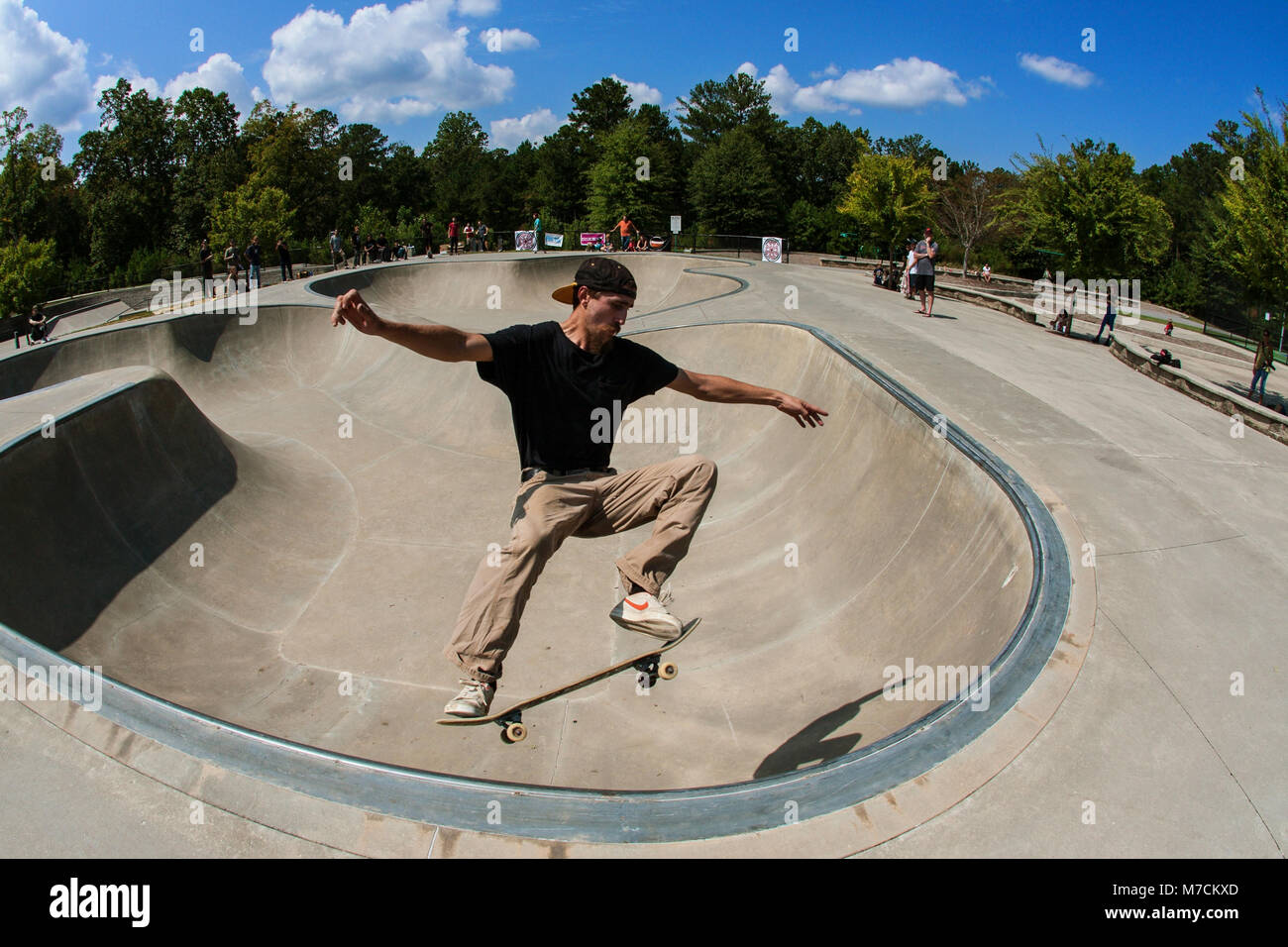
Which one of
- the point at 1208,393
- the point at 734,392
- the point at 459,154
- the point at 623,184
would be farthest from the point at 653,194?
the point at 459,154

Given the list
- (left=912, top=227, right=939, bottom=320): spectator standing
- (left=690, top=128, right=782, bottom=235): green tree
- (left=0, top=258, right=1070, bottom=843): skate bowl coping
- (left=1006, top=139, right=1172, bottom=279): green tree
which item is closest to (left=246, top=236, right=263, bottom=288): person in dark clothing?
(left=0, top=258, right=1070, bottom=843): skate bowl coping

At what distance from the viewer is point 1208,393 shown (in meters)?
10.8

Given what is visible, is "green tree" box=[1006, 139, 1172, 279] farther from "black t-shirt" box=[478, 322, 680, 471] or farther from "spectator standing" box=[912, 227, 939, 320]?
"black t-shirt" box=[478, 322, 680, 471]

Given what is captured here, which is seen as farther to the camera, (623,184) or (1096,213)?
(623,184)

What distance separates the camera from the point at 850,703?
5.72 meters

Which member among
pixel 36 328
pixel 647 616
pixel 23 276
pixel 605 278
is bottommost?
pixel 647 616

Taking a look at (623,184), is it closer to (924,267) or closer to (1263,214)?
(924,267)

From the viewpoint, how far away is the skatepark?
10.7 feet

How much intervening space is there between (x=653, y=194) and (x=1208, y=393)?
1744 inches

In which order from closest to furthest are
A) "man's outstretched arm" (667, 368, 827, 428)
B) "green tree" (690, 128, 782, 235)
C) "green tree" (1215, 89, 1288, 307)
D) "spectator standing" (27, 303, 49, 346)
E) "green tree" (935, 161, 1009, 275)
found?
"man's outstretched arm" (667, 368, 827, 428)
"green tree" (1215, 89, 1288, 307)
"spectator standing" (27, 303, 49, 346)
"green tree" (935, 161, 1009, 275)
"green tree" (690, 128, 782, 235)

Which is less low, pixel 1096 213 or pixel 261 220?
pixel 261 220

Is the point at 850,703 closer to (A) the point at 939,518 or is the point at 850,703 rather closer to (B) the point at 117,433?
(A) the point at 939,518

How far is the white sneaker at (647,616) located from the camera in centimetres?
392

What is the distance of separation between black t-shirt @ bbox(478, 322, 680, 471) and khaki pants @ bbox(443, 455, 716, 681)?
0.16m
